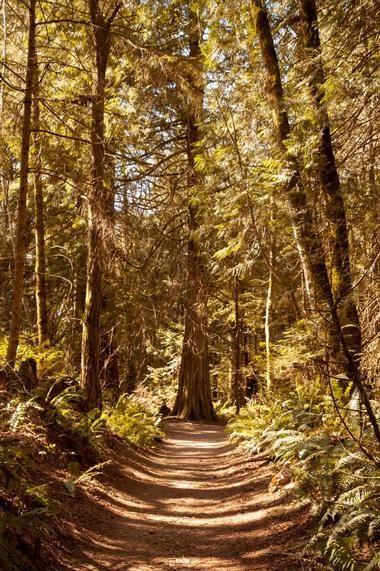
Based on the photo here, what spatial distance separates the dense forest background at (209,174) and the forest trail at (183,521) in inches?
40.7

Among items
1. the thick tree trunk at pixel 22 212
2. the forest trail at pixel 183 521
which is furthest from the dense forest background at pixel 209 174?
the forest trail at pixel 183 521

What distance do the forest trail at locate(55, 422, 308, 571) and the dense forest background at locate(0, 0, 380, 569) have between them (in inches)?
40.7

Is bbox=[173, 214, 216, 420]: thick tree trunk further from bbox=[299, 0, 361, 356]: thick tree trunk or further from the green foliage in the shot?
bbox=[299, 0, 361, 356]: thick tree trunk

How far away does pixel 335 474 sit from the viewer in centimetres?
462

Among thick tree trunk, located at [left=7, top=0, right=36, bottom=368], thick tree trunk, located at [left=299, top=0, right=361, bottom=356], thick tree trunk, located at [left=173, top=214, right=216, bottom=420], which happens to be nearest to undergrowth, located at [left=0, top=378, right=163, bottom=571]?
thick tree trunk, located at [left=7, top=0, right=36, bottom=368]

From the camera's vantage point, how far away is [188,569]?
4.18m

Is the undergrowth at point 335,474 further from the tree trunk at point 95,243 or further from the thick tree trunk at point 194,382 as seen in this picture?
the thick tree trunk at point 194,382

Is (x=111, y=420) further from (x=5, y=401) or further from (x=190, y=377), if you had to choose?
(x=190, y=377)

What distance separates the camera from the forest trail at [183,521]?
4246 millimetres

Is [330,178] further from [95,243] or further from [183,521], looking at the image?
[183,521]

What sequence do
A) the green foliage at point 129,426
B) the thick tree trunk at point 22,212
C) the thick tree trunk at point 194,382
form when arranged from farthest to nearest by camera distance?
the thick tree trunk at point 194,382 < the green foliage at point 129,426 < the thick tree trunk at point 22,212

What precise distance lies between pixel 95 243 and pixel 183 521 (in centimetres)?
449

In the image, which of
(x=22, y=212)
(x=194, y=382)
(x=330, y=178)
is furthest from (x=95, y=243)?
(x=194, y=382)

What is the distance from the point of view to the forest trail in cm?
→ 425
